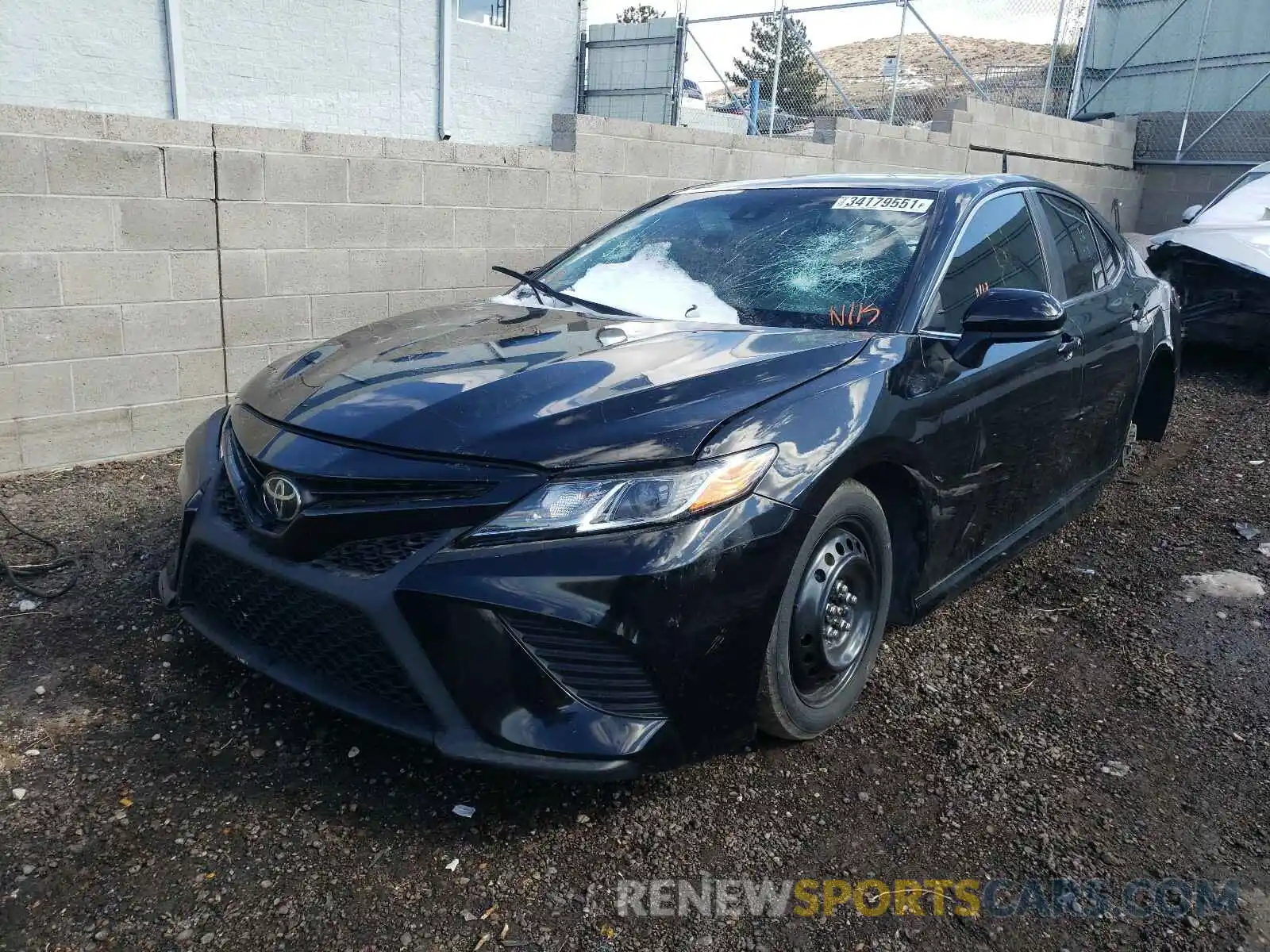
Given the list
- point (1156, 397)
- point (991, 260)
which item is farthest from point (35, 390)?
point (1156, 397)

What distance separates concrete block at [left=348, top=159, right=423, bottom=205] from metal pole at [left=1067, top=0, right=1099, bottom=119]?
13.0m

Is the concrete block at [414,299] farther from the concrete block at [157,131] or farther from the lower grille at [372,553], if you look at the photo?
the lower grille at [372,553]

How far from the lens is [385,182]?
592 cm

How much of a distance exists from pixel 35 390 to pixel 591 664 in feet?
12.5

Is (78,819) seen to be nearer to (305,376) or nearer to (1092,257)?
(305,376)

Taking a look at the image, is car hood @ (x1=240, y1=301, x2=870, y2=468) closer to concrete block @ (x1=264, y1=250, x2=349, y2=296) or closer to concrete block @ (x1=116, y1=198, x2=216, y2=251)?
concrete block @ (x1=116, y1=198, x2=216, y2=251)

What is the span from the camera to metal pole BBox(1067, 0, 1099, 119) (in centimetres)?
1552

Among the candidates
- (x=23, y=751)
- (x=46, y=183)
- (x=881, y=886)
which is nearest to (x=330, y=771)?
(x=23, y=751)

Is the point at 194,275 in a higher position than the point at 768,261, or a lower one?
lower

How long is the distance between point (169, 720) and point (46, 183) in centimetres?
300

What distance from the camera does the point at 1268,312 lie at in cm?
770

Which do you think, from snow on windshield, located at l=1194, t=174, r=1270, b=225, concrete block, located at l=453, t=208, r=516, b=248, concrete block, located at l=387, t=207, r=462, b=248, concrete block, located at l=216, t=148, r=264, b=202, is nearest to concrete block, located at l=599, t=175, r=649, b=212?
concrete block, located at l=453, t=208, r=516, b=248

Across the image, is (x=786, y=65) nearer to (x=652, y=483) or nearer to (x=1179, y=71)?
(x=1179, y=71)

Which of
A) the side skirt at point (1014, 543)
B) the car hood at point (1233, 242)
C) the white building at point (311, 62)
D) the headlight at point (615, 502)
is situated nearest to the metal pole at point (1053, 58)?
the car hood at point (1233, 242)
